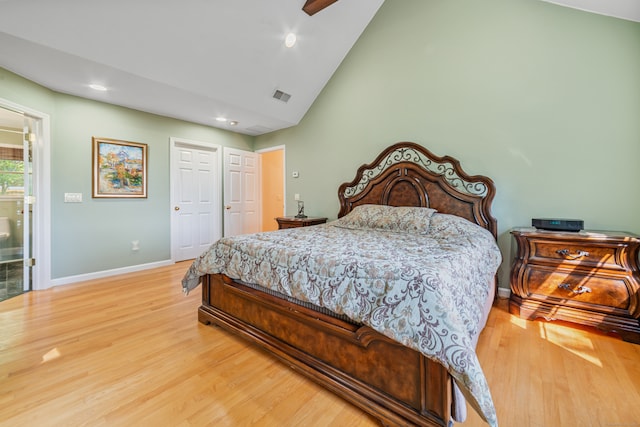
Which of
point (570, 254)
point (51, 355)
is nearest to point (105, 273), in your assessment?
point (51, 355)

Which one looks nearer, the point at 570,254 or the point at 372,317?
the point at 372,317

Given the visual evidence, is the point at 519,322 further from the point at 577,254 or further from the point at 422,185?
the point at 422,185

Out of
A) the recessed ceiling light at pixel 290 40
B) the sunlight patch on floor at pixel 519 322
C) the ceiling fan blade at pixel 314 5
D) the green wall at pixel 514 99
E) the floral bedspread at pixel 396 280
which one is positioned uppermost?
the ceiling fan blade at pixel 314 5

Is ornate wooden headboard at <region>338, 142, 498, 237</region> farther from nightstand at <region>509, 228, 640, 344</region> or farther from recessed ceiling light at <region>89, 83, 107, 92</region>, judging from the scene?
recessed ceiling light at <region>89, 83, 107, 92</region>

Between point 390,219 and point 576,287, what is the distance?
1.66 m

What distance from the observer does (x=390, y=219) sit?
3070mm

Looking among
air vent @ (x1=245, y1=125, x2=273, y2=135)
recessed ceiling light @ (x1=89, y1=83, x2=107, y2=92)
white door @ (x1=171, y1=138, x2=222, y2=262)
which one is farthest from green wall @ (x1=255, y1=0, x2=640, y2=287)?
recessed ceiling light @ (x1=89, y1=83, x2=107, y2=92)

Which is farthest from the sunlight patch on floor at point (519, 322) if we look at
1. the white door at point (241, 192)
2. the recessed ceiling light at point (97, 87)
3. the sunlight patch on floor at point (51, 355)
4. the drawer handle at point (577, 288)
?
the recessed ceiling light at point (97, 87)

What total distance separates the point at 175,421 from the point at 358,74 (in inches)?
170

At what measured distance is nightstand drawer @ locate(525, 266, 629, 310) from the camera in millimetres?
2117

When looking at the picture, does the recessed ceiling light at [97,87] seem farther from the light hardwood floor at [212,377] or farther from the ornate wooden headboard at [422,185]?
the ornate wooden headboard at [422,185]

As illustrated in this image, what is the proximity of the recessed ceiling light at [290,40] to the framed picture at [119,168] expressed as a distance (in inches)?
103

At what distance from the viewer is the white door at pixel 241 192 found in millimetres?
5172

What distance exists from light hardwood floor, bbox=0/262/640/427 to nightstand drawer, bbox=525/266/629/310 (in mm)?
258
